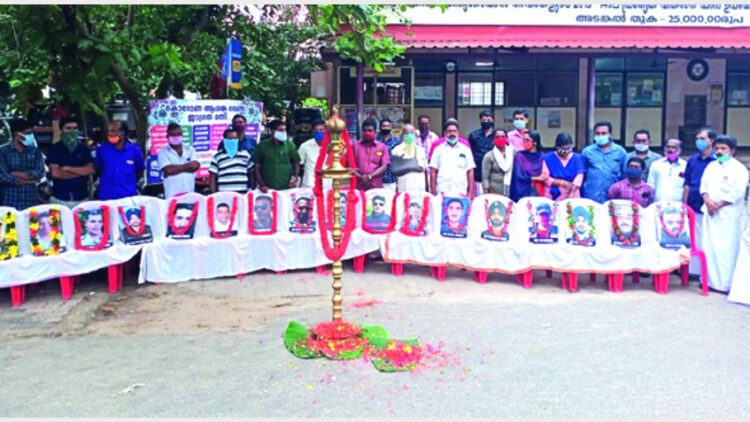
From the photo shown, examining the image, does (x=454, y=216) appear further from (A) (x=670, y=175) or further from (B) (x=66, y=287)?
(B) (x=66, y=287)

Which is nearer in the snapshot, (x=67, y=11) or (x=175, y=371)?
(x=175, y=371)

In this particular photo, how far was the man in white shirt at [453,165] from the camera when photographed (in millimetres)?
10305

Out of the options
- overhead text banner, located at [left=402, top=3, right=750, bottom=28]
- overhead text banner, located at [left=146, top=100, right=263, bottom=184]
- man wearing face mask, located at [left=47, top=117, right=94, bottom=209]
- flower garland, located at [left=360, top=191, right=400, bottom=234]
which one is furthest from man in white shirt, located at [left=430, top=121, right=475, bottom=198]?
overhead text banner, located at [left=402, top=3, right=750, bottom=28]

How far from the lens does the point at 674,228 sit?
28.5 ft

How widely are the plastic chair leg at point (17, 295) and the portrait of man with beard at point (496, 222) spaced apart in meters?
5.28

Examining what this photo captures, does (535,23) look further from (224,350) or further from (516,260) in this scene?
(224,350)

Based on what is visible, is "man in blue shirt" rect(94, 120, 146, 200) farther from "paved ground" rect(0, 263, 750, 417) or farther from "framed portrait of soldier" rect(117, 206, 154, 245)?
"paved ground" rect(0, 263, 750, 417)

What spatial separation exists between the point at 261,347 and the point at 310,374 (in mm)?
884

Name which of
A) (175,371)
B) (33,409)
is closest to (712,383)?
(175,371)

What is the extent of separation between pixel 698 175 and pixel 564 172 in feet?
5.21

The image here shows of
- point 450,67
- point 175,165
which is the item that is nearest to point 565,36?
point 450,67

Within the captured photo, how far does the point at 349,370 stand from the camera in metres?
5.86

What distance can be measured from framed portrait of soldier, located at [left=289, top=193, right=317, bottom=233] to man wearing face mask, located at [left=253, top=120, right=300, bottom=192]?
1.85 ft

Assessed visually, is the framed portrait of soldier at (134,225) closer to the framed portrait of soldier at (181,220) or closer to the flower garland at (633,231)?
the framed portrait of soldier at (181,220)
